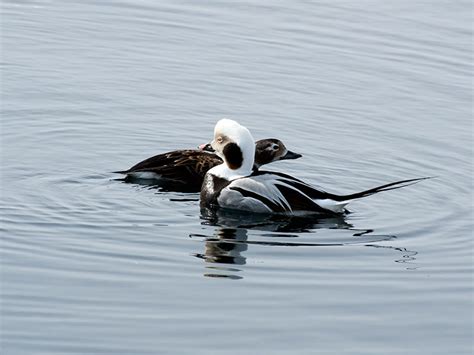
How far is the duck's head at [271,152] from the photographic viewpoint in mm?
13656

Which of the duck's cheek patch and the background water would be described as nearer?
the background water

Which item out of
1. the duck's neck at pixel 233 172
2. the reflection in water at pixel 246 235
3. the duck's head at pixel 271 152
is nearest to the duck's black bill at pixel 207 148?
the duck's neck at pixel 233 172

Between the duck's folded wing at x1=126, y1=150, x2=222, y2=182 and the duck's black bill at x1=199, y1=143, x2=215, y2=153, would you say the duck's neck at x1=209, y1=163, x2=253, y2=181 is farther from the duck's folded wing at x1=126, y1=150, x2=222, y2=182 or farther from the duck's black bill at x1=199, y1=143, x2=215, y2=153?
the duck's folded wing at x1=126, y1=150, x2=222, y2=182

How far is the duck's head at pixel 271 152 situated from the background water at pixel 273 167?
55cm

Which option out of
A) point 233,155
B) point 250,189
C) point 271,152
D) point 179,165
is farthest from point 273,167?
point 250,189

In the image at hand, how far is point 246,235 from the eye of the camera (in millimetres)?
12133

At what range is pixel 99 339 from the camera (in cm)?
893

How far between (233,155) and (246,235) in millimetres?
1224

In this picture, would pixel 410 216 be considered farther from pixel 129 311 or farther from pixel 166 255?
pixel 129 311

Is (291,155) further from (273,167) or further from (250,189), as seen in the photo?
(273,167)

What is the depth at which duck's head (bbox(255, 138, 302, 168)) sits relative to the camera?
13656 mm

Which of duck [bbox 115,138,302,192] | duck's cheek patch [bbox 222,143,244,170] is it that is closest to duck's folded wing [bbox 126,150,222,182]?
duck [bbox 115,138,302,192]

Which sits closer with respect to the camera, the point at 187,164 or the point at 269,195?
the point at 269,195

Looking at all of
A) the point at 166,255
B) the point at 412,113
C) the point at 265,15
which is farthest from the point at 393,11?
the point at 166,255
